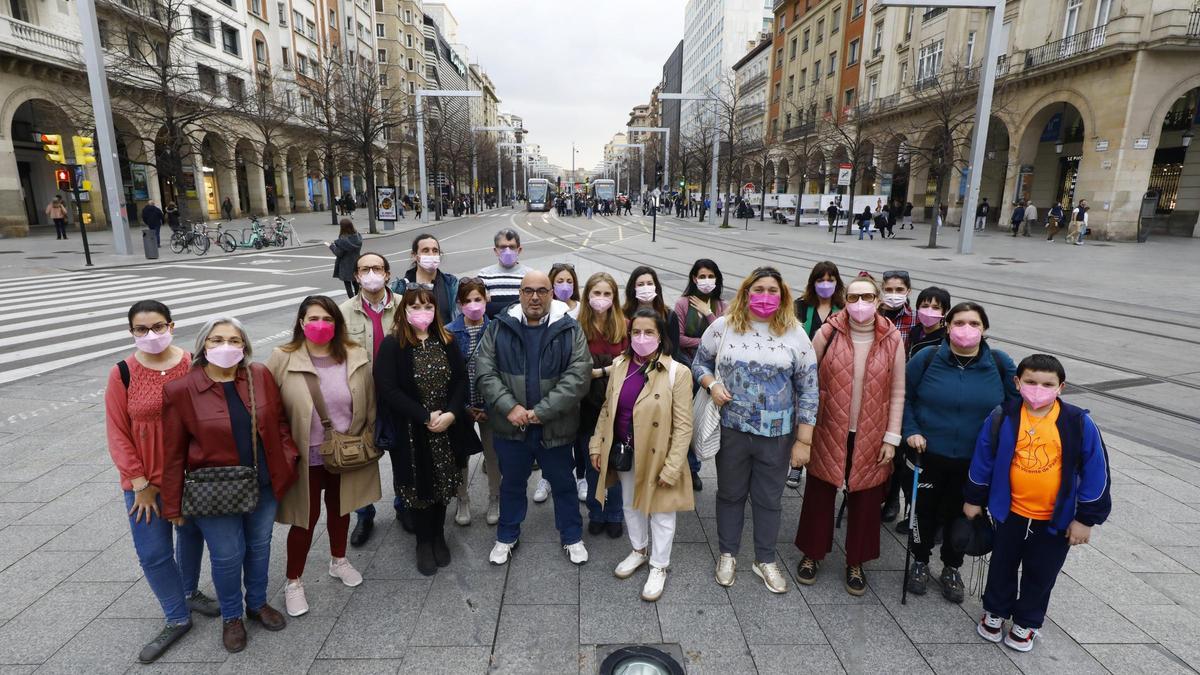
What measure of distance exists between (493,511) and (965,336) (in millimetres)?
3390

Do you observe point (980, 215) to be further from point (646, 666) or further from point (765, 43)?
point (765, 43)

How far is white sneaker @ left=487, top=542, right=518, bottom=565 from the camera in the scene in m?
4.09

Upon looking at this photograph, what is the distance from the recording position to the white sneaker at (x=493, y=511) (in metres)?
4.64

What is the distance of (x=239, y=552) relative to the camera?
128 inches

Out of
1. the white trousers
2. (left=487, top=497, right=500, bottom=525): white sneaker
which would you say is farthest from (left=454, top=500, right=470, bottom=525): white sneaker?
the white trousers

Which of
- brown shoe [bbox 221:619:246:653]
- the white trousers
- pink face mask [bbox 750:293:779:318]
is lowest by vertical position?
brown shoe [bbox 221:619:246:653]

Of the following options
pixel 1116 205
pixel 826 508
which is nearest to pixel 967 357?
pixel 826 508

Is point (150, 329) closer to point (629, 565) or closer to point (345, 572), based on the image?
point (345, 572)

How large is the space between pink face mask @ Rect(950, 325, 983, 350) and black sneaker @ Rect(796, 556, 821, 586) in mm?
1628

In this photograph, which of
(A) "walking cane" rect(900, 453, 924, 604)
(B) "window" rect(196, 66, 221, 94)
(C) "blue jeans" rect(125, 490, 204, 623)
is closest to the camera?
(C) "blue jeans" rect(125, 490, 204, 623)

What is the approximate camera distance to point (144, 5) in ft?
95.2

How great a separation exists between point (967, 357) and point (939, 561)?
1.55m

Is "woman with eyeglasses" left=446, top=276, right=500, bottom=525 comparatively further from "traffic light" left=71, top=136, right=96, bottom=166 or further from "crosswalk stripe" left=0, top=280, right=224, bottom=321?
"traffic light" left=71, top=136, right=96, bottom=166

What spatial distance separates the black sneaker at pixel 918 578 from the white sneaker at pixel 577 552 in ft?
6.71
